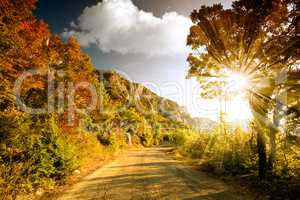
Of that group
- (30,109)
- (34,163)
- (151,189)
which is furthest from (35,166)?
(151,189)

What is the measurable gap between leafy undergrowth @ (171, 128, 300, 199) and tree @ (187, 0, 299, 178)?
0.72m

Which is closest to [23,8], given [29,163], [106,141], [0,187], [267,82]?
[29,163]

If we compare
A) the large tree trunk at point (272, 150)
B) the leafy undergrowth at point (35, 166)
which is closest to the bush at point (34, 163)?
the leafy undergrowth at point (35, 166)

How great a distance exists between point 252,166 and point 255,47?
619 cm

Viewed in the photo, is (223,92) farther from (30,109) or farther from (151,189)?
(30,109)

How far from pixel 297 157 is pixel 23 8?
13.2 metres

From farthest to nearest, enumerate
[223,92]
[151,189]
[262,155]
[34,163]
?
[223,92] → [262,155] → [34,163] → [151,189]

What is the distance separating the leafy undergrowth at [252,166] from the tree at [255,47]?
725 mm

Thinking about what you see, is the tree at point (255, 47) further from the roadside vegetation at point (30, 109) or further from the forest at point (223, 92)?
the roadside vegetation at point (30, 109)

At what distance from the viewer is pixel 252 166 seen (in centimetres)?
1233

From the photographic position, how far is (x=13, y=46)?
930 cm

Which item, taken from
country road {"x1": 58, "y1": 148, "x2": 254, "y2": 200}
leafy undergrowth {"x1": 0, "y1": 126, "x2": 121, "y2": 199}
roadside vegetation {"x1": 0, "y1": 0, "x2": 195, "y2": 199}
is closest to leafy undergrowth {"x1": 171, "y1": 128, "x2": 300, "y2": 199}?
country road {"x1": 58, "y1": 148, "x2": 254, "y2": 200}

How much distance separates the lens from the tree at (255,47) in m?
9.02

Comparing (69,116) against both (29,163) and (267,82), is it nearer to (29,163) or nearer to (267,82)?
(29,163)
